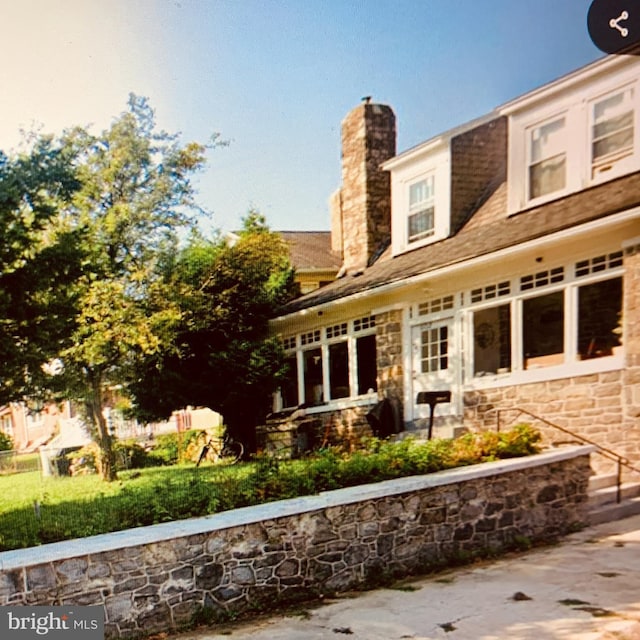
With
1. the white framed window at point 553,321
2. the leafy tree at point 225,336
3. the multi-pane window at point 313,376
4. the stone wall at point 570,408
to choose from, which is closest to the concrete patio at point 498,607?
the stone wall at point 570,408

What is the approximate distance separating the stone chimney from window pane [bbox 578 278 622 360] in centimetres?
393

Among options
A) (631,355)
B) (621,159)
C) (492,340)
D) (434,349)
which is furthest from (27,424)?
(621,159)

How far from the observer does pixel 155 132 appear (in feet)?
16.5

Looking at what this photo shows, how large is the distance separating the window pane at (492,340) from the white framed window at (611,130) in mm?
1854

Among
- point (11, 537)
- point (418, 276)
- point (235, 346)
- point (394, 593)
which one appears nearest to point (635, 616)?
point (394, 593)

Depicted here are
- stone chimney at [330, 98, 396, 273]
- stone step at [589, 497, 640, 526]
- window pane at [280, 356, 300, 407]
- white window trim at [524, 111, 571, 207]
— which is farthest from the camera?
stone chimney at [330, 98, 396, 273]

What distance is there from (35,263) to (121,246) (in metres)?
1.11

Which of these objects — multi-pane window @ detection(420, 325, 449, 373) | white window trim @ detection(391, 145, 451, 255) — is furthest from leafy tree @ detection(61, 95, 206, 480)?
white window trim @ detection(391, 145, 451, 255)

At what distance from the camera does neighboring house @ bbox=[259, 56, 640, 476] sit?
5.76 meters

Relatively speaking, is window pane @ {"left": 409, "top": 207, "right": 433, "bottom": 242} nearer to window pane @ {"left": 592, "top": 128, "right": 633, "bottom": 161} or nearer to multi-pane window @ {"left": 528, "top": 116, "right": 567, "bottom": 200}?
multi-pane window @ {"left": 528, "top": 116, "right": 567, "bottom": 200}

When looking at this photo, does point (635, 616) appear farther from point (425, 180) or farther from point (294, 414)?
point (425, 180)

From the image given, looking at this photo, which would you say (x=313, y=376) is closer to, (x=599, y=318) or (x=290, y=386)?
(x=290, y=386)

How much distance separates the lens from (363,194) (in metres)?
9.30

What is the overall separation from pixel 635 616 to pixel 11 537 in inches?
151
